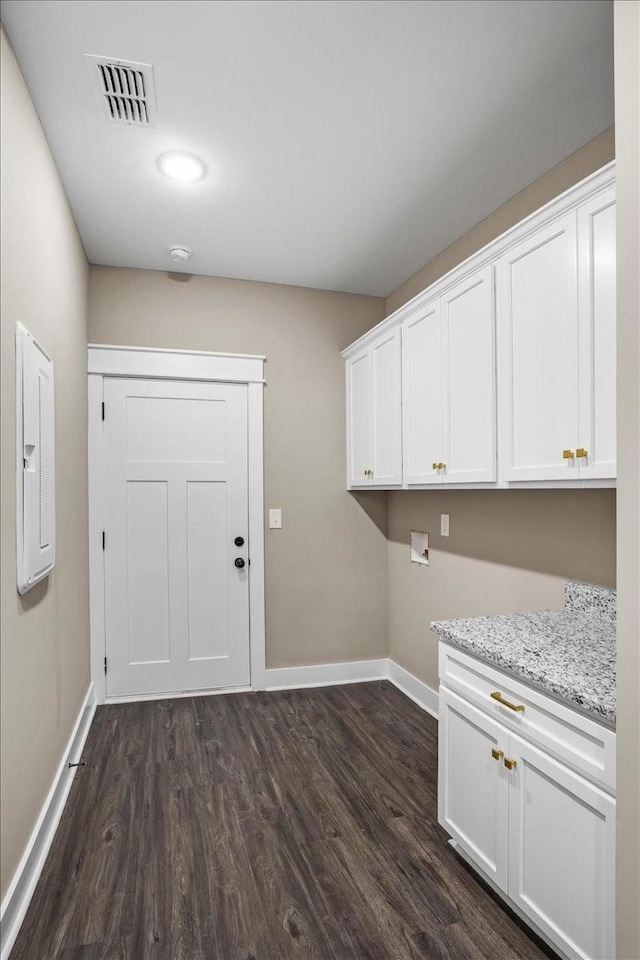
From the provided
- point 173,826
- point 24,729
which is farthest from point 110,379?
point 173,826

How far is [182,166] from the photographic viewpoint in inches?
92.4

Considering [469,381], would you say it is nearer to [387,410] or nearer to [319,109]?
[387,410]

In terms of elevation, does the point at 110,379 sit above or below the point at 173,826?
above

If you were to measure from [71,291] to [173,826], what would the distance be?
97.5 inches

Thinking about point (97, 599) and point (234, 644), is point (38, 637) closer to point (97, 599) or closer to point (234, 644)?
point (97, 599)

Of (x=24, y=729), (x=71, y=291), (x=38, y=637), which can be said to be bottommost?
(x=24, y=729)

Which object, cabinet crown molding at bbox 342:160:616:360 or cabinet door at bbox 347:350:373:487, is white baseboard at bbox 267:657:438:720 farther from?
cabinet crown molding at bbox 342:160:616:360

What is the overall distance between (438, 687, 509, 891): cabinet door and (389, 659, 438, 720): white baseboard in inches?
45.7

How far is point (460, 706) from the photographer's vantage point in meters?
1.95

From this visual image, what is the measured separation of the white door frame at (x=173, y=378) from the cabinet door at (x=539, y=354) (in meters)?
1.89

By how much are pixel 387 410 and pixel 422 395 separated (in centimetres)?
44

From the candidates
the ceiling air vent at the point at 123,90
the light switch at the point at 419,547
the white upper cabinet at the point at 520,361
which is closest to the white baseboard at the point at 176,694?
the light switch at the point at 419,547

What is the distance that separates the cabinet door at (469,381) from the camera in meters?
2.21

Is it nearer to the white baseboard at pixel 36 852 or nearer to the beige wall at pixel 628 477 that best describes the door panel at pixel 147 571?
the white baseboard at pixel 36 852
